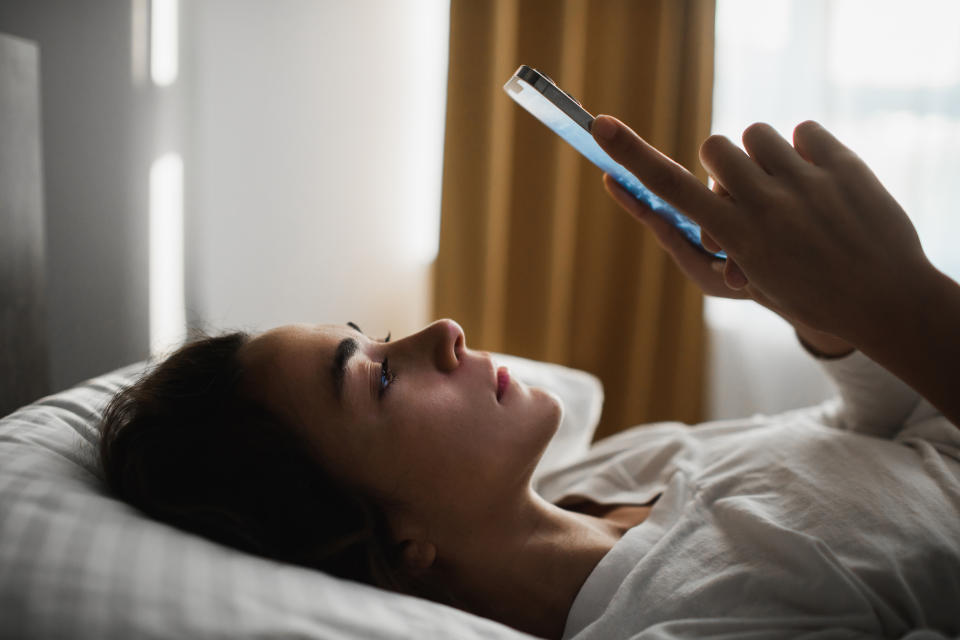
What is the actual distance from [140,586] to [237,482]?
0.83ft

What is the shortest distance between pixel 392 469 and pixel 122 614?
384 mm

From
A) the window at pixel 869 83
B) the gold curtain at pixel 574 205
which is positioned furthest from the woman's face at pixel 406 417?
the window at pixel 869 83

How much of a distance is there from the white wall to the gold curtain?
6.2 inches

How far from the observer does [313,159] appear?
2.27 meters

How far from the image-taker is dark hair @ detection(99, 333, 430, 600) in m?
0.84

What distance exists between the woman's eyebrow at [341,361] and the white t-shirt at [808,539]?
1.38 ft

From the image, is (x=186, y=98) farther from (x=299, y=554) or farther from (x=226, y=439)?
(x=299, y=554)

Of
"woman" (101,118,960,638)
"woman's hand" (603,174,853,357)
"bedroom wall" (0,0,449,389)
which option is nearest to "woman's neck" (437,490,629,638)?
"woman" (101,118,960,638)

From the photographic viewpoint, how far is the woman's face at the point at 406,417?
92cm

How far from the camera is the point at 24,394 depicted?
111 cm

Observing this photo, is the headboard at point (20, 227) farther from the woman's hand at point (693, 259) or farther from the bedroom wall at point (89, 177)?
the woman's hand at point (693, 259)

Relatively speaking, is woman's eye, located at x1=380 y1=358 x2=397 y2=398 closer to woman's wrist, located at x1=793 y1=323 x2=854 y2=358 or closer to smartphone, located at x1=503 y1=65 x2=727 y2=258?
smartphone, located at x1=503 y1=65 x2=727 y2=258

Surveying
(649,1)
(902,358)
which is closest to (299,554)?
(902,358)

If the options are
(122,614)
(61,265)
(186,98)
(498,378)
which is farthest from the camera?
(186,98)
